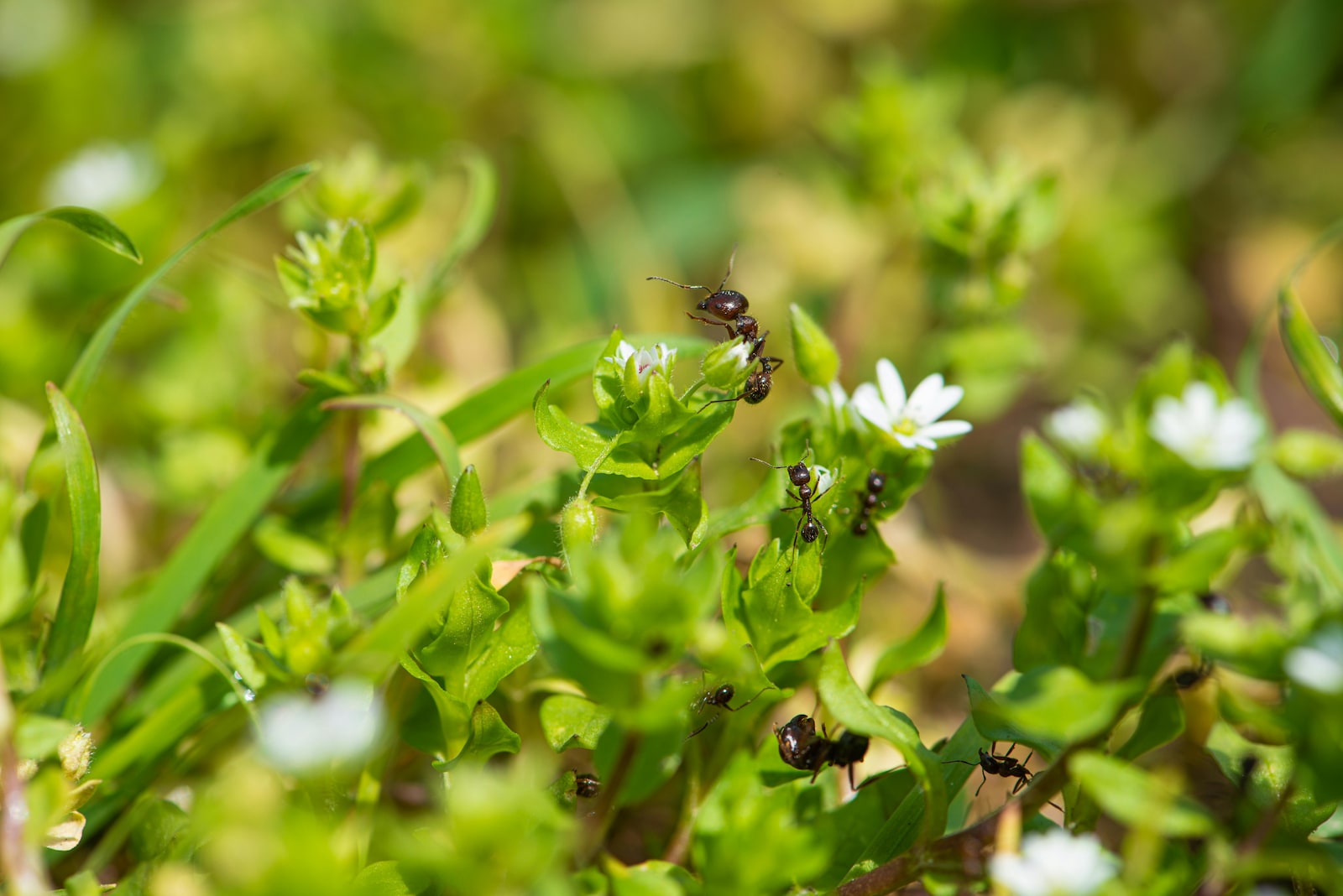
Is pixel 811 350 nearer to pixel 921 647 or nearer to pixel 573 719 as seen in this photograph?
pixel 921 647

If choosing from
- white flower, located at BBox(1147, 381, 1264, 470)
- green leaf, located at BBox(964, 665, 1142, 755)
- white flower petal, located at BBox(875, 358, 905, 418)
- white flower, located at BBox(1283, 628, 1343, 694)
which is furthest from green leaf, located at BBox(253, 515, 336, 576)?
white flower, located at BBox(1283, 628, 1343, 694)

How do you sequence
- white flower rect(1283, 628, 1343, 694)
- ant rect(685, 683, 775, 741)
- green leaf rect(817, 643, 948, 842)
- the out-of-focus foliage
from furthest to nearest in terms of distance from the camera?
ant rect(685, 683, 775, 741), green leaf rect(817, 643, 948, 842), the out-of-focus foliage, white flower rect(1283, 628, 1343, 694)

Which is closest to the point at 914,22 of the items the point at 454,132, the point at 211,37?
the point at 454,132

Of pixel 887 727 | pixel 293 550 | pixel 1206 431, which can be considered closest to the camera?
pixel 1206 431

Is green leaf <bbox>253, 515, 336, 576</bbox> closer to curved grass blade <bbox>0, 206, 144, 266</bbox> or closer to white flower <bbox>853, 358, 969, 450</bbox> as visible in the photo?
curved grass blade <bbox>0, 206, 144, 266</bbox>

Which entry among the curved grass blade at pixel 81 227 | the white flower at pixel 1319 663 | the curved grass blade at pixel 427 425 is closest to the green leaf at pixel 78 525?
the curved grass blade at pixel 81 227

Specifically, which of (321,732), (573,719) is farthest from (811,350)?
(321,732)
